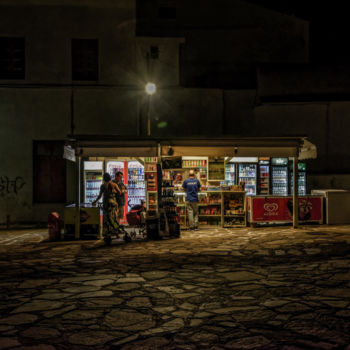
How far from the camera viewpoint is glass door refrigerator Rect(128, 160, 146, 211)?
1681cm

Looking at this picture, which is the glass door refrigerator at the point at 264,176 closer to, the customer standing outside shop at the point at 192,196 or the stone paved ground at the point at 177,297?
the customer standing outside shop at the point at 192,196

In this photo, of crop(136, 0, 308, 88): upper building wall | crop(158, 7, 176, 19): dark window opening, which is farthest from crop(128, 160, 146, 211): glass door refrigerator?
crop(158, 7, 176, 19): dark window opening

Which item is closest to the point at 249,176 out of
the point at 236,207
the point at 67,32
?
the point at 236,207

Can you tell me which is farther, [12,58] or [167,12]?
[167,12]

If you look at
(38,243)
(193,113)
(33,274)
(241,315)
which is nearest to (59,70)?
(193,113)

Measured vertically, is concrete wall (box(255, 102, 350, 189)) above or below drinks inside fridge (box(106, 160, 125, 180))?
above

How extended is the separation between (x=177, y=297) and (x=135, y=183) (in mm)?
10316

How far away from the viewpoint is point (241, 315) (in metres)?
5.91

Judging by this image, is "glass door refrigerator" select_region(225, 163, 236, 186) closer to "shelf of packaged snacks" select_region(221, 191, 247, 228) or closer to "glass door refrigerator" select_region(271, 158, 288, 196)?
"glass door refrigerator" select_region(271, 158, 288, 196)

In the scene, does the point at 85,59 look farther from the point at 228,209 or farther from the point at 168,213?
the point at 228,209

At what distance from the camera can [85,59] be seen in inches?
709

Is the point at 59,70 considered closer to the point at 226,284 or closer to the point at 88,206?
the point at 88,206

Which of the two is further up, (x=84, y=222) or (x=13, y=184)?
(x=13, y=184)

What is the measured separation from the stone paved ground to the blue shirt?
3.50 meters
